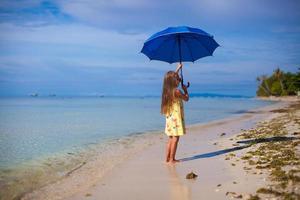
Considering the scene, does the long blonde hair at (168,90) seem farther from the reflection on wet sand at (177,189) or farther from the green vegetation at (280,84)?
the green vegetation at (280,84)

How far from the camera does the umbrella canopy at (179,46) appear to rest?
9.92 metres

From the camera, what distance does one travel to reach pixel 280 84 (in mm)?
120812

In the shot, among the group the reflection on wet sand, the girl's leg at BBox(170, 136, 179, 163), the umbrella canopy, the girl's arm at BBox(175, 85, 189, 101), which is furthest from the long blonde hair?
the reflection on wet sand

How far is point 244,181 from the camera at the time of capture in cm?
754

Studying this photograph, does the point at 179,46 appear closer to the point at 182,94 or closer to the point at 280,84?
the point at 182,94

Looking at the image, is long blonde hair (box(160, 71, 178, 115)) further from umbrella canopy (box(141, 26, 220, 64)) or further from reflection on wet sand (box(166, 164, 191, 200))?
reflection on wet sand (box(166, 164, 191, 200))

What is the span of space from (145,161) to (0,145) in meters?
8.41

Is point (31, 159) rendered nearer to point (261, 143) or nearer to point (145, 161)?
point (145, 161)

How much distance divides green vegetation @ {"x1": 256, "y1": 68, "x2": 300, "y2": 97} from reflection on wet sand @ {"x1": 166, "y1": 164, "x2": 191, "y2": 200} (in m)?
106

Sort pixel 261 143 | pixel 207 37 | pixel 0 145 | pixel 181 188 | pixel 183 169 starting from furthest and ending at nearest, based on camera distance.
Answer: pixel 0 145 < pixel 261 143 < pixel 207 37 < pixel 183 169 < pixel 181 188

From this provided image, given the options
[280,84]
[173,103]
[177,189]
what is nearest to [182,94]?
[173,103]

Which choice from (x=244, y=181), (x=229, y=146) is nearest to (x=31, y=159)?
(x=229, y=146)

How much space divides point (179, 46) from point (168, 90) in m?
1.38

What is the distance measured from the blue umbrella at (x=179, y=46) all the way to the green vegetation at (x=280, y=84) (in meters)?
103
